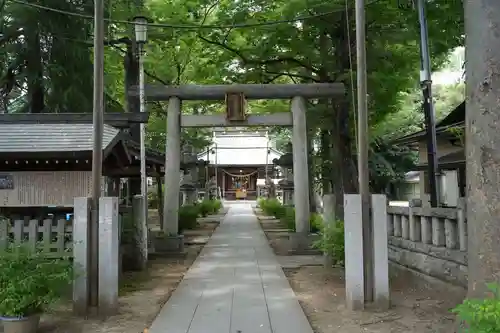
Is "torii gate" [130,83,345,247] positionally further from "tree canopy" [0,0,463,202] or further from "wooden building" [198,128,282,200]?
"wooden building" [198,128,282,200]

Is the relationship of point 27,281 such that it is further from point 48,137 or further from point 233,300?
point 48,137

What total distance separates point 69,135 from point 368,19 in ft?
27.3

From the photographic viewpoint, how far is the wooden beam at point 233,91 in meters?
14.5

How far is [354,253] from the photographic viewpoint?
7.44 metres

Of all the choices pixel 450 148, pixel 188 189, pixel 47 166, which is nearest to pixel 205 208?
pixel 188 189

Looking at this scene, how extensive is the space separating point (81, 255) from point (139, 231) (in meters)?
4.18

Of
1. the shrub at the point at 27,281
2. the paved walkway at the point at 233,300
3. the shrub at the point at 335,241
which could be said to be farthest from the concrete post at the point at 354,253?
the shrub at the point at 27,281

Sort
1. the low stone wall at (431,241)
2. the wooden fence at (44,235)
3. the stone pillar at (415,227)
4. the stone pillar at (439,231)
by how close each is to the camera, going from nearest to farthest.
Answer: the low stone wall at (431,241)
the wooden fence at (44,235)
the stone pillar at (439,231)
the stone pillar at (415,227)

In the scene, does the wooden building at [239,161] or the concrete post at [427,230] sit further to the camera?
the wooden building at [239,161]

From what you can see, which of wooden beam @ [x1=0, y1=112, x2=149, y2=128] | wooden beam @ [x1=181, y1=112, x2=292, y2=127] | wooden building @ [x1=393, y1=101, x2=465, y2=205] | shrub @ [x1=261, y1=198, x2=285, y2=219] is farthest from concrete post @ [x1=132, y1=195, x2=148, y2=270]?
shrub @ [x1=261, y1=198, x2=285, y2=219]

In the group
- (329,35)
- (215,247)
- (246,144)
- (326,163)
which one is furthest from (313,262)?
(246,144)

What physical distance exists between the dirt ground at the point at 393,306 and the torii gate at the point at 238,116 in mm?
4566

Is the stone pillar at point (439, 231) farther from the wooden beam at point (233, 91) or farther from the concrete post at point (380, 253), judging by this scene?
the wooden beam at point (233, 91)

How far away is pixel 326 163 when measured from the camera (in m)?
20.8
